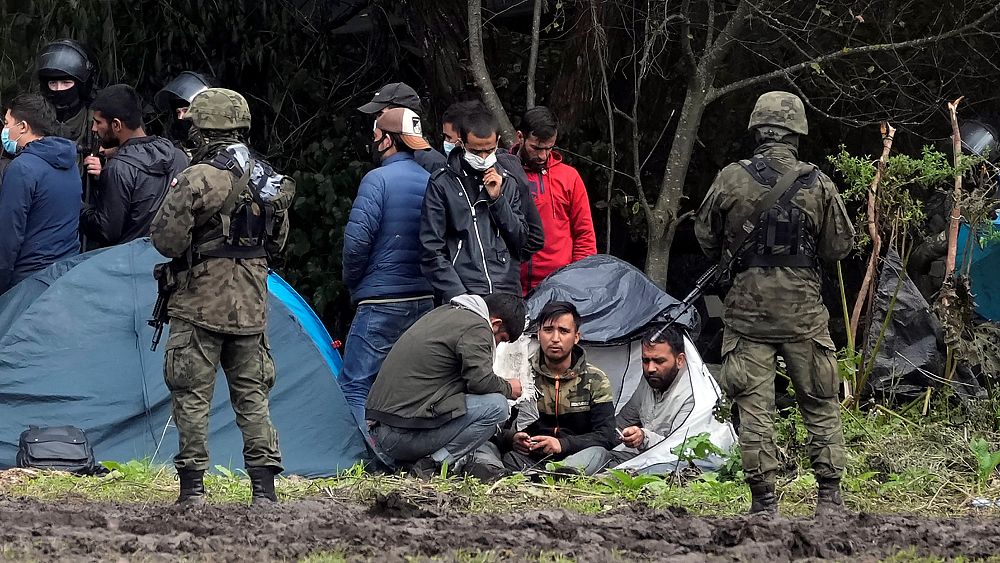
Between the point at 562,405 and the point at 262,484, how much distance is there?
1869mm

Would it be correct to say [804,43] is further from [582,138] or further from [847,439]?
[847,439]

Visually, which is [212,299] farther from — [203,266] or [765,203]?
[765,203]

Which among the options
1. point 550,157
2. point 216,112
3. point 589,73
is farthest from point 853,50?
point 216,112

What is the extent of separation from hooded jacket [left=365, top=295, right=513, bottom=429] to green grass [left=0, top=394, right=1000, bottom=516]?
1.01 feet

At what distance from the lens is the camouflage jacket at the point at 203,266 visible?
5.49m

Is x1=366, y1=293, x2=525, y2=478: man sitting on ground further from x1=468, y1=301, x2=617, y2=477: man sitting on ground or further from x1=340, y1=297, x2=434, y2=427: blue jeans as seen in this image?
x1=340, y1=297, x2=434, y2=427: blue jeans

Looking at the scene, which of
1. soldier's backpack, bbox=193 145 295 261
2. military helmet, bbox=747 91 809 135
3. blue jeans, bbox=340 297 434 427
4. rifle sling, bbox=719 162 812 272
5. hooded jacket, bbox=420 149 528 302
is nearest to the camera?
soldier's backpack, bbox=193 145 295 261

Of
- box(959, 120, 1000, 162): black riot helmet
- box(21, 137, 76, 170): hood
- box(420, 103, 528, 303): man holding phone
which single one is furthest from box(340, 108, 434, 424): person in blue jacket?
box(959, 120, 1000, 162): black riot helmet

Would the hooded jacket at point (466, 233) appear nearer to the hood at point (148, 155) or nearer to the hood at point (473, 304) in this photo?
the hood at point (473, 304)

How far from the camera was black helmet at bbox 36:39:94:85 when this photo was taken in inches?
326

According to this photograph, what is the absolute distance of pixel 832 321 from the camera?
9.69m

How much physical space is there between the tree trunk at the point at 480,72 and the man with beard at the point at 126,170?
2.01 m

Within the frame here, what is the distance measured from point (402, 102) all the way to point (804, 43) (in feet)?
11.4

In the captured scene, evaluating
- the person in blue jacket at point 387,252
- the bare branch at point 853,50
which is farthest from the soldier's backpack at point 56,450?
the bare branch at point 853,50
